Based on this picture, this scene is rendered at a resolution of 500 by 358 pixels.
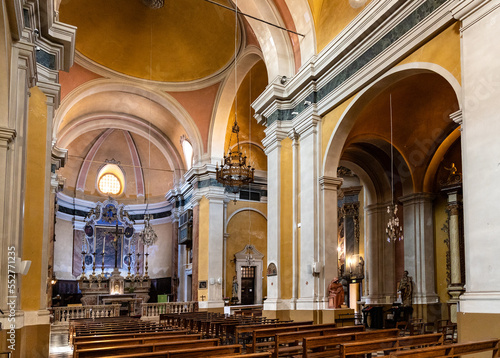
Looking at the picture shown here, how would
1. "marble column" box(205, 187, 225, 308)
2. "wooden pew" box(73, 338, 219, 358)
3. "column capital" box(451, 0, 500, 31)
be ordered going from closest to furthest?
"wooden pew" box(73, 338, 219, 358), "column capital" box(451, 0, 500, 31), "marble column" box(205, 187, 225, 308)

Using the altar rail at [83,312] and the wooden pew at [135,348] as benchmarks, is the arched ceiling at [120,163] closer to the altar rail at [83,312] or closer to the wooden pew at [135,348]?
the altar rail at [83,312]

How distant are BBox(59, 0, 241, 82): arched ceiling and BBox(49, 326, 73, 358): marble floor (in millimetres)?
9622

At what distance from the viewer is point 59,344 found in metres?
11.7

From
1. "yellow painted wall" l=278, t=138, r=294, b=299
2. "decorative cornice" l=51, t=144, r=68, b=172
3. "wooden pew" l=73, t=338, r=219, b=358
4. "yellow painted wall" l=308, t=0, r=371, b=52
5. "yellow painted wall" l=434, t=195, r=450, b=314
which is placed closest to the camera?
"wooden pew" l=73, t=338, r=219, b=358

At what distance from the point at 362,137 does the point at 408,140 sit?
145cm

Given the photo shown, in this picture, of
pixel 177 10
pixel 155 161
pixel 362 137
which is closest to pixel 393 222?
pixel 362 137

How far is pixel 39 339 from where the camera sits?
8648mm

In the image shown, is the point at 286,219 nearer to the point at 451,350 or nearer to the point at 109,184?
the point at 451,350

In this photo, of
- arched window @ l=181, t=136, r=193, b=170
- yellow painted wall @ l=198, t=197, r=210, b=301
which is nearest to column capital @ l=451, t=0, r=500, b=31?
A: yellow painted wall @ l=198, t=197, r=210, b=301

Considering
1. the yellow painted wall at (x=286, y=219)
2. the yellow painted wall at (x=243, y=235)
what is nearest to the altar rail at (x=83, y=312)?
the yellow painted wall at (x=243, y=235)

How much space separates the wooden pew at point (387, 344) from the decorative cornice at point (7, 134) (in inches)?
183

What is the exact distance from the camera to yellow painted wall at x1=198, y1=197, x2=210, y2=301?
1945 centimetres

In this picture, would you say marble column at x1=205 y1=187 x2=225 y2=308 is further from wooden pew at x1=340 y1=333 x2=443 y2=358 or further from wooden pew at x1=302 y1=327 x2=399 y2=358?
wooden pew at x1=340 y1=333 x2=443 y2=358

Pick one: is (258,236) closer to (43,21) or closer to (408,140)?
(408,140)
